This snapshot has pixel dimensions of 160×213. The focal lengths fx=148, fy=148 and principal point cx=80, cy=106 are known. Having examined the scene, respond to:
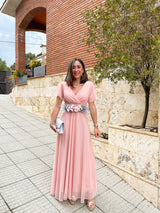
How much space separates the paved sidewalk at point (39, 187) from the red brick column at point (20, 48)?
674 cm

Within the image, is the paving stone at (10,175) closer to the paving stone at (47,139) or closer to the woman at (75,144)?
the woman at (75,144)

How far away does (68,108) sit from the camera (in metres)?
2.07

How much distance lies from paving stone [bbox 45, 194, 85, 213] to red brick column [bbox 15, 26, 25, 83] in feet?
29.2

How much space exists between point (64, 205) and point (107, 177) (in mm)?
1142

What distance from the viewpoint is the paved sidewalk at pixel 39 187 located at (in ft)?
6.93

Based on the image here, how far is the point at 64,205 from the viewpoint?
216 cm

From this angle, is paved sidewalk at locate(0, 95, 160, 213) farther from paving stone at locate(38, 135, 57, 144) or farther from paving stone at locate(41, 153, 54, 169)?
paving stone at locate(38, 135, 57, 144)

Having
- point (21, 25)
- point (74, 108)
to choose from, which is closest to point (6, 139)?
point (74, 108)

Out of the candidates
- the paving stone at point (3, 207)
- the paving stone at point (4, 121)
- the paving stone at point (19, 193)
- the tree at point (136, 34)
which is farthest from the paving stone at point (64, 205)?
the paving stone at point (4, 121)

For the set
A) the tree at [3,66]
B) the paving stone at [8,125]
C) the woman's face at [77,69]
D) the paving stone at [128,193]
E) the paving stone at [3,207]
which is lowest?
the paving stone at [128,193]

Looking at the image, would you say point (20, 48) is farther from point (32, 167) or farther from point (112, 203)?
point (112, 203)

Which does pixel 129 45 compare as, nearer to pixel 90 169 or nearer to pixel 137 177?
pixel 90 169

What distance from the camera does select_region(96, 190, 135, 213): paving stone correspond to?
223 centimetres

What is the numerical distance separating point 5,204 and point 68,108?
1.59 metres
